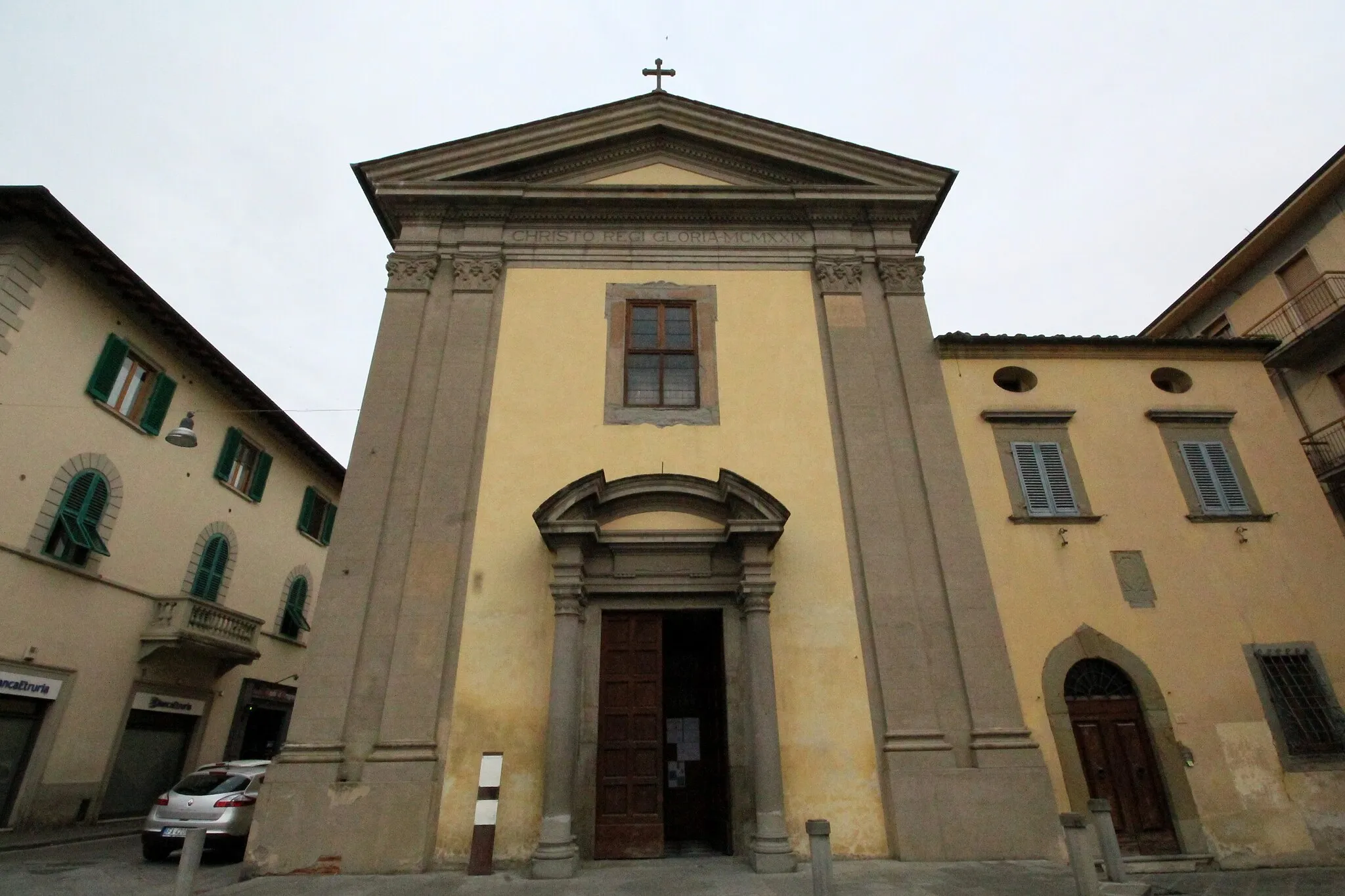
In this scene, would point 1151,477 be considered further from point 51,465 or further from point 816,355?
point 51,465

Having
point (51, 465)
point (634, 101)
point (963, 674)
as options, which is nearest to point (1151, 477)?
point (963, 674)

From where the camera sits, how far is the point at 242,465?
19406 millimetres

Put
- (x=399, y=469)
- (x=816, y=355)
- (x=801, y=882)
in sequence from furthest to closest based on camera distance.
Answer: (x=816, y=355) < (x=399, y=469) < (x=801, y=882)

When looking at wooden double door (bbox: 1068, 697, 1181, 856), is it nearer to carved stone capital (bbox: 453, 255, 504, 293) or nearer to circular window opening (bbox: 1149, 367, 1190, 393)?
circular window opening (bbox: 1149, 367, 1190, 393)

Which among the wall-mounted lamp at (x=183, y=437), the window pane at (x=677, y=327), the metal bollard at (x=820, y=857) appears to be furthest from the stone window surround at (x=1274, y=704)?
the wall-mounted lamp at (x=183, y=437)

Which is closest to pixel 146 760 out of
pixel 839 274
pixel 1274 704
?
pixel 839 274

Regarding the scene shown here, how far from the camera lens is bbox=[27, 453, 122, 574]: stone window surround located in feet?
43.3

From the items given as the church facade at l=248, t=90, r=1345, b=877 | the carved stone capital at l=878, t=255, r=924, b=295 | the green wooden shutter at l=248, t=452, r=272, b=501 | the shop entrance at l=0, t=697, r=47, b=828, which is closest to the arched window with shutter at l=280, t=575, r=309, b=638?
the green wooden shutter at l=248, t=452, r=272, b=501

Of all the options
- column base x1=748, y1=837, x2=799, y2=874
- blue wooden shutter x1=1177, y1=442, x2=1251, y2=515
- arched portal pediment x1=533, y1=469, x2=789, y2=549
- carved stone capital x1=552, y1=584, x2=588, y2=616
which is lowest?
column base x1=748, y1=837, x2=799, y2=874

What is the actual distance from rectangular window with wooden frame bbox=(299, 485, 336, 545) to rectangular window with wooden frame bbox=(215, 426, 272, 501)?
2.15 meters

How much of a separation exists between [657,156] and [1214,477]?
10566 millimetres

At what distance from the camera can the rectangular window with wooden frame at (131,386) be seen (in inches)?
571

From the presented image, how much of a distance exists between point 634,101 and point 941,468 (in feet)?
27.9

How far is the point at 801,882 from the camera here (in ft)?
24.5
